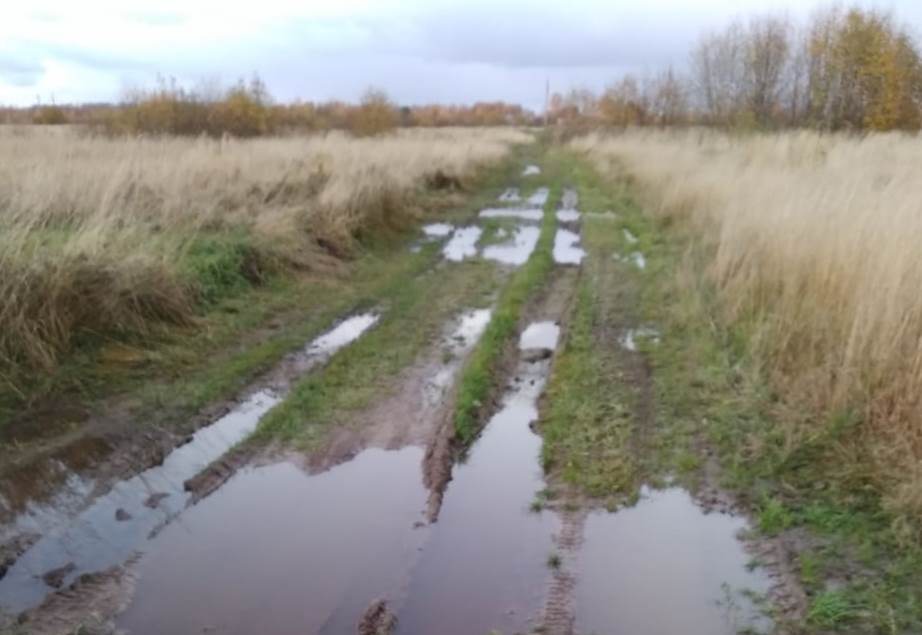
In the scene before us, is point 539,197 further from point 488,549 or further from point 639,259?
point 488,549

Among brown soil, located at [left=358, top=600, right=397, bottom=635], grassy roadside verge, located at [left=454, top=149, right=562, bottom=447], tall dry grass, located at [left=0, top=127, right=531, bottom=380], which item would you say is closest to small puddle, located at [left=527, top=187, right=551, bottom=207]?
tall dry grass, located at [left=0, top=127, right=531, bottom=380]

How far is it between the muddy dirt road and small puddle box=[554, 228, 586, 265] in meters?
5.48

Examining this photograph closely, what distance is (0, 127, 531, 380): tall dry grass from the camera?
270 inches

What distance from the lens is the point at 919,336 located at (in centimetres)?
526

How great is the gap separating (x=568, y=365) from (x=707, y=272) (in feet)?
10.8

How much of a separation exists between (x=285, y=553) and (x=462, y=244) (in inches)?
388

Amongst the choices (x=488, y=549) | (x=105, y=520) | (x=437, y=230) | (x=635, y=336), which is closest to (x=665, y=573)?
(x=488, y=549)

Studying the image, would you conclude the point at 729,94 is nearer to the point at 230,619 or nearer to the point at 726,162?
the point at 726,162

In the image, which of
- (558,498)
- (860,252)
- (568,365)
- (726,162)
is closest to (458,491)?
(558,498)

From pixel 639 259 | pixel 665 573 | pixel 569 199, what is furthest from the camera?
pixel 569 199

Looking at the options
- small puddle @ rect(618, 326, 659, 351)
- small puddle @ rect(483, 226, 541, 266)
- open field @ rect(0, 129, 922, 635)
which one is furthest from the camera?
small puddle @ rect(483, 226, 541, 266)

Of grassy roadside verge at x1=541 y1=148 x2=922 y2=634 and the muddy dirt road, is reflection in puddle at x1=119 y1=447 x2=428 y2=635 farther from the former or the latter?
grassy roadside verge at x1=541 y1=148 x2=922 y2=634

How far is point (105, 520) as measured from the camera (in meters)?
4.55

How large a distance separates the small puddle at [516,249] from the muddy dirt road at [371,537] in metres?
5.53
